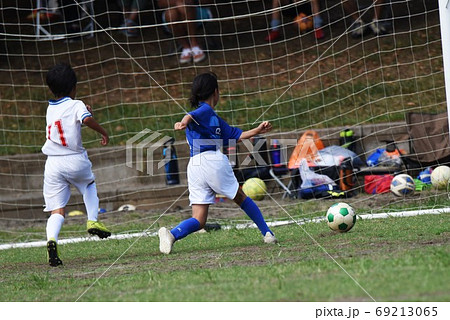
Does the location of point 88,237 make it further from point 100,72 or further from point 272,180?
point 100,72

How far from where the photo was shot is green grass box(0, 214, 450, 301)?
4.07 meters

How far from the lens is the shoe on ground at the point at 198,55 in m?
12.7

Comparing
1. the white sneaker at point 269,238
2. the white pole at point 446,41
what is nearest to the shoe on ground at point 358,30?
the white pole at point 446,41

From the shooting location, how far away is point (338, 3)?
11.5m

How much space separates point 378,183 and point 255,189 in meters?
1.65

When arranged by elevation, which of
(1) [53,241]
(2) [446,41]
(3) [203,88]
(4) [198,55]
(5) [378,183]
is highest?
(4) [198,55]

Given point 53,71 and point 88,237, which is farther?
point 88,237

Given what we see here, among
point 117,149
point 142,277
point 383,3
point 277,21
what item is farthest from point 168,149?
point 142,277

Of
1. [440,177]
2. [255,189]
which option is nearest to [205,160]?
[440,177]

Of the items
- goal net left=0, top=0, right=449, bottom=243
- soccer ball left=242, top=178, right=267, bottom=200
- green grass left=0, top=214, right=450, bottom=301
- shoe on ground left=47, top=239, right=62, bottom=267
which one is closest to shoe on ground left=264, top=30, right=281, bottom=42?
goal net left=0, top=0, right=449, bottom=243

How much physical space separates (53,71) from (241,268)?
2.64 meters

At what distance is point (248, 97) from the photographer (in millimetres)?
12938

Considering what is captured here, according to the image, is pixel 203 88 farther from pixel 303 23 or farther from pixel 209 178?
pixel 303 23

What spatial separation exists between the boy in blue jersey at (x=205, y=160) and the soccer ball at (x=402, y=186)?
3.64m
